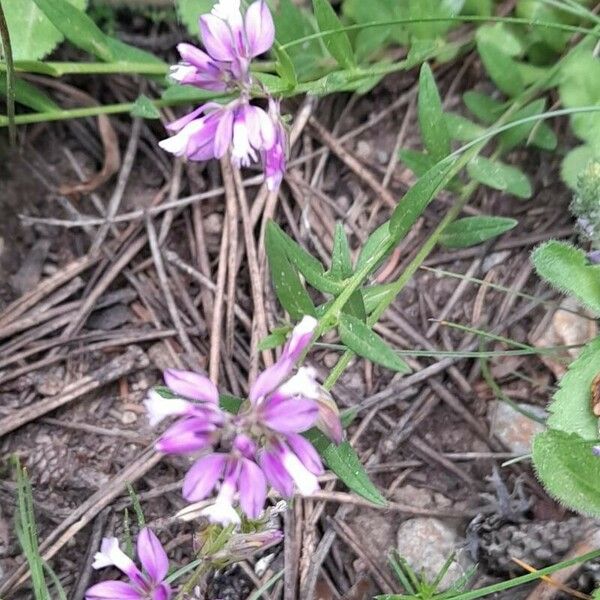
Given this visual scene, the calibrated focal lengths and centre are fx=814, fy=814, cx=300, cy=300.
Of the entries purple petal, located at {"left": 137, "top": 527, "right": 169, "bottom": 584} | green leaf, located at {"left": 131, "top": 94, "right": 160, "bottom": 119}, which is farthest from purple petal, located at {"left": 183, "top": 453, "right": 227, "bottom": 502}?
green leaf, located at {"left": 131, "top": 94, "right": 160, "bottom": 119}

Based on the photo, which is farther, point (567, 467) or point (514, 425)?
point (514, 425)

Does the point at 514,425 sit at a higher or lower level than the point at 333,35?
lower

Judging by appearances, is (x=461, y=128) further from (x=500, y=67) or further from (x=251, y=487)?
(x=251, y=487)

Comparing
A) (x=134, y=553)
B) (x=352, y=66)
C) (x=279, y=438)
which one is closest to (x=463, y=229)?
(x=352, y=66)

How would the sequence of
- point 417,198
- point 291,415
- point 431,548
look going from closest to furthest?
point 291,415, point 417,198, point 431,548

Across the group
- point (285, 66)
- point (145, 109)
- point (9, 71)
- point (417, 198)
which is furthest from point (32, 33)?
point (417, 198)

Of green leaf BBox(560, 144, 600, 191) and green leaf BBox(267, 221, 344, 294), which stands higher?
green leaf BBox(267, 221, 344, 294)

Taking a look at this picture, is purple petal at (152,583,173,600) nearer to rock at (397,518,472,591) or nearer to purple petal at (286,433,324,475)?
purple petal at (286,433,324,475)
